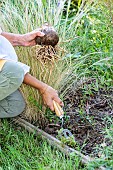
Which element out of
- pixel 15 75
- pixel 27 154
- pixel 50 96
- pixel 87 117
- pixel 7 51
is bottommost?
pixel 27 154

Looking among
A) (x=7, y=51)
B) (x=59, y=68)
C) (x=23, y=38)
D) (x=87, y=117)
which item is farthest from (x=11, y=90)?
(x=87, y=117)

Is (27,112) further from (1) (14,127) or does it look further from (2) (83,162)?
(2) (83,162)

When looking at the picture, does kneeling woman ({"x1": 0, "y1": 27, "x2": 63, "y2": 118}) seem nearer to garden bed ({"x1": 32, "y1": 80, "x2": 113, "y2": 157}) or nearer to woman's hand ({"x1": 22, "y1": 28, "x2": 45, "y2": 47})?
woman's hand ({"x1": 22, "y1": 28, "x2": 45, "y2": 47})

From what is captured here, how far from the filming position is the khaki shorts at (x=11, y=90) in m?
2.94

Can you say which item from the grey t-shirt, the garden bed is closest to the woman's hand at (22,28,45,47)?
the grey t-shirt

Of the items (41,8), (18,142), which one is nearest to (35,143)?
(18,142)

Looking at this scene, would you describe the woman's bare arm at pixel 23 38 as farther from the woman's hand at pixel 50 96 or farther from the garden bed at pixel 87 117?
the garden bed at pixel 87 117

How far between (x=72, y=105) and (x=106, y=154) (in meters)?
0.86

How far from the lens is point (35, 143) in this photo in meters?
3.17

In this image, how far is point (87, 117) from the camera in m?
3.30

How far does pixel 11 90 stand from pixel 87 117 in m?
0.60

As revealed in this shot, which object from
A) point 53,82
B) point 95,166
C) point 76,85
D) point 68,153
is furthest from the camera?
point 76,85

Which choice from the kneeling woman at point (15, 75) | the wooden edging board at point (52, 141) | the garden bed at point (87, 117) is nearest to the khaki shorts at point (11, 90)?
the kneeling woman at point (15, 75)

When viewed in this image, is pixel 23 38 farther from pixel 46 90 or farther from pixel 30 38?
pixel 46 90
